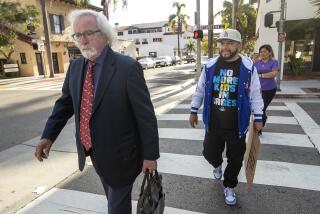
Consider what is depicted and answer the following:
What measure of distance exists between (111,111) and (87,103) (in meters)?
0.27

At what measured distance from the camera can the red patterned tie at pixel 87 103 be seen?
220 centimetres

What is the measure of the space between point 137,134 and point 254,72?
1.65 metres

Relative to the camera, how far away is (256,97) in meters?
3.23

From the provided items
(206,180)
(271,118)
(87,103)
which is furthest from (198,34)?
(87,103)

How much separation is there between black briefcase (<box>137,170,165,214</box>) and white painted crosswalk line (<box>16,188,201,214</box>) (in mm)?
1171

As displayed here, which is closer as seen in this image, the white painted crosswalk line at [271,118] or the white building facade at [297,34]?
the white painted crosswalk line at [271,118]

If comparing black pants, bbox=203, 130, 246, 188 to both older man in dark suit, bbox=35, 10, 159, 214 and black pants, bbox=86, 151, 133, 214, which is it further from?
black pants, bbox=86, 151, 133, 214

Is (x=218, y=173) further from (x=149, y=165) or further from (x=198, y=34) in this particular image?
(x=198, y=34)

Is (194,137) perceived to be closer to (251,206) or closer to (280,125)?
(280,125)

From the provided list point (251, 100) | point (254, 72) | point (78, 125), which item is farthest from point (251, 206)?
point (78, 125)

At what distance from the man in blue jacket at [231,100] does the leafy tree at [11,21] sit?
2312 centimetres

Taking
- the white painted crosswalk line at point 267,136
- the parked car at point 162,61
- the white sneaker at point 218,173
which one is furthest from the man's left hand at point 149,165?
the parked car at point 162,61

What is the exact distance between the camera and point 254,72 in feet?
10.4

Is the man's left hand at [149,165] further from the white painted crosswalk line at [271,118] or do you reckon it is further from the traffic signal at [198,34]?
the traffic signal at [198,34]
